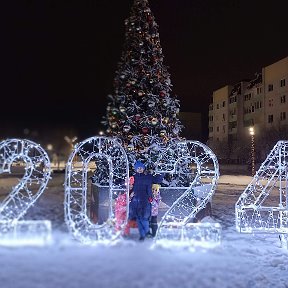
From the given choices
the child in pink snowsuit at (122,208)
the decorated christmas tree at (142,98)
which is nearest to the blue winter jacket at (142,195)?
the child in pink snowsuit at (122,208)

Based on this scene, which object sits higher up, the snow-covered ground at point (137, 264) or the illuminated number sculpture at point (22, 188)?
the illuminated number sculpture at point (22, 188)

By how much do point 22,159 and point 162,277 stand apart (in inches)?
150

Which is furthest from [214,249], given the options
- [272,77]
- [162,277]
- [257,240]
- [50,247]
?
[272,77]

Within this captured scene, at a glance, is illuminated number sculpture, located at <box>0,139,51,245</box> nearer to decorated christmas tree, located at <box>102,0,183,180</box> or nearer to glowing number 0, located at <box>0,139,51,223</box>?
glowing number 0, located at <box>0,139,51,223</box>

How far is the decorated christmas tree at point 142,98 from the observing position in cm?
1299

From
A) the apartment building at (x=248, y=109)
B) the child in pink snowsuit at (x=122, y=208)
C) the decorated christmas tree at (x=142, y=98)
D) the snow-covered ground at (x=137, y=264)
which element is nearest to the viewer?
the snow-covered ground at (x=137, y=264)

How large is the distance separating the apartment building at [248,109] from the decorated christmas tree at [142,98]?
42726mm

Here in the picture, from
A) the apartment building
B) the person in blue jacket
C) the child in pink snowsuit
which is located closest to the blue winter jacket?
the person in blue jacket

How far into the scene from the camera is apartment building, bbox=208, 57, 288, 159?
5916 cm

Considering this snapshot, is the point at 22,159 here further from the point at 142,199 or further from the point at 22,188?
the point at 142,199

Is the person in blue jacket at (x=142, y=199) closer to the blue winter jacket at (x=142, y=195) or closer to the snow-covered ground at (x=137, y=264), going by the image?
the blue winter jacket at (x=142, y=195)

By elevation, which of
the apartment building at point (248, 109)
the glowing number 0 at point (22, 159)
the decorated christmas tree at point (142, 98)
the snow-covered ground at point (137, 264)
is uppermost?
the apartment building at point (248, 109)

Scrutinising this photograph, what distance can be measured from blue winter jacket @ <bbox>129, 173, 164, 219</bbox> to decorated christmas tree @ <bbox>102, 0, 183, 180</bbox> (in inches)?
116

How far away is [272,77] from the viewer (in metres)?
61.8
